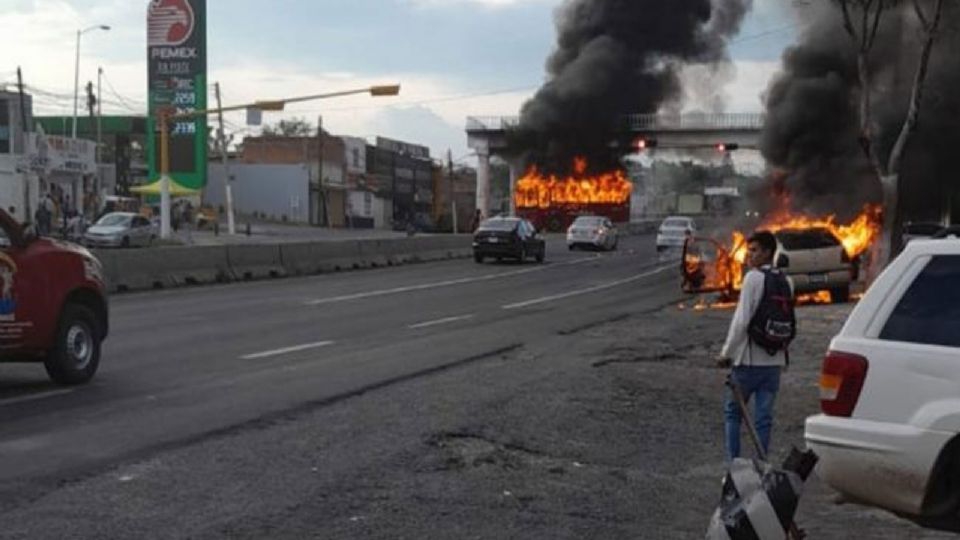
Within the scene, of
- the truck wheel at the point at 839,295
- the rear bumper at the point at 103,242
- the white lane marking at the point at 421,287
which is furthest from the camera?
the rear bumper at the point at 103,242

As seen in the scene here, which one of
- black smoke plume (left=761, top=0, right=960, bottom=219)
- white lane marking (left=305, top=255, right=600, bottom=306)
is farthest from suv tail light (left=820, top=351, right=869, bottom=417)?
black smoke plume (left=761, top=0, right=960, bottom=219)

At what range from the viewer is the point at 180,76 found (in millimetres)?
41031

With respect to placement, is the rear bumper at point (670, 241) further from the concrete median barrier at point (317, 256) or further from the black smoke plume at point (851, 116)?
the concrete median barrier at point (317, 256)

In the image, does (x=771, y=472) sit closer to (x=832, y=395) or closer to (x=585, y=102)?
(x=832, y=395)

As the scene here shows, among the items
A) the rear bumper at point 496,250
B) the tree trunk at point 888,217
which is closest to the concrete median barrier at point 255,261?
the rear bumper at point 496,250

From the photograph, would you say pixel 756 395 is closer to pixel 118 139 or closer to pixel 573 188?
pixel 573 188

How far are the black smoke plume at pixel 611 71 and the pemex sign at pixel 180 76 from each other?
1625 centimetres

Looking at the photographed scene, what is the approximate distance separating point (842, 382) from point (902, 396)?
0.93 ft

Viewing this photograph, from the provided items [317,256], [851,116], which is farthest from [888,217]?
[317,256]

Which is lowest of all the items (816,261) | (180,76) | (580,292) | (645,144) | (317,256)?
(580,292)

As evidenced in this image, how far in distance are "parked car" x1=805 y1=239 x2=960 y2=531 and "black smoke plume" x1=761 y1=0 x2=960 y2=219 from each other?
27265 millimetres

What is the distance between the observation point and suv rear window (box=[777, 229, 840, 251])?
845 inches

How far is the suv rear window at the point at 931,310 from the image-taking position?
475 cm

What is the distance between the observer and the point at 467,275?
Answer: 28.7 m
